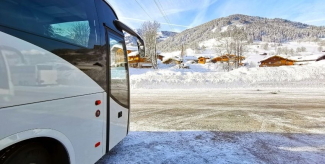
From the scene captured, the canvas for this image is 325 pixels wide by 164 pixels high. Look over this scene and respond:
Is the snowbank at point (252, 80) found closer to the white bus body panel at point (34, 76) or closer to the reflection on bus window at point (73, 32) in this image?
the reflection on bus window at point (73, 32)

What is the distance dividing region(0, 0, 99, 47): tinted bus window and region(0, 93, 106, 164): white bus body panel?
0.75 metres

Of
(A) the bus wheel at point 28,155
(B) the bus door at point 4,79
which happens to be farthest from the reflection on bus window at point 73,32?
(A) the bus wheel at point 28,155

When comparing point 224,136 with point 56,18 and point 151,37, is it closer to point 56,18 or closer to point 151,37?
point 56,18

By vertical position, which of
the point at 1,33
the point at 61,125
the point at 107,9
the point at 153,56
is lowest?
the point at 61,125

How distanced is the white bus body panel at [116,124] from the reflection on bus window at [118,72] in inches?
5.5

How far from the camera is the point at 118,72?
331 centimetres

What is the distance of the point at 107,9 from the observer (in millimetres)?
3256

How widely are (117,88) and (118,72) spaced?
0.32 metres

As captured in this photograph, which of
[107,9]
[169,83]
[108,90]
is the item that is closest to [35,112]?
[108,90]

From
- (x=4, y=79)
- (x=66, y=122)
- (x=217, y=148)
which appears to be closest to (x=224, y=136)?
(x=217, y=148)

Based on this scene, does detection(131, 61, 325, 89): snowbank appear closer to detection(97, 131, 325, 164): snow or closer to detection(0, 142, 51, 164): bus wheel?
detection(97, 131, 325, 164): snow

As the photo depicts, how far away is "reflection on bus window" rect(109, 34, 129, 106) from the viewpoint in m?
3.10

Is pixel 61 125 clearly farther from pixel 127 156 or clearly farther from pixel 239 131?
pixel 239 131

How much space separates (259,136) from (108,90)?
4006 millimetres
